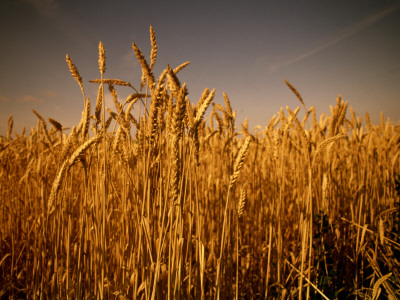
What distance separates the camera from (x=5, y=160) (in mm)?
2203

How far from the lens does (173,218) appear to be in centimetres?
104

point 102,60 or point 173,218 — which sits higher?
point 102,60

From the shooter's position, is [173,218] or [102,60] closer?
[102,60]

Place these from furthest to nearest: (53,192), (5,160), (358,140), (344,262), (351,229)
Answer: (5,160)
(358,140)
(351,229)
(344,262)
(53,192)

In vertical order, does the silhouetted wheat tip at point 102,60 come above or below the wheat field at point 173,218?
above

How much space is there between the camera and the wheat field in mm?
792

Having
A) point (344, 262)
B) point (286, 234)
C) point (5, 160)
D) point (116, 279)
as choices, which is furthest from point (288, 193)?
point (5, 160)

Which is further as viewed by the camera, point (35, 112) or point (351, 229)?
point (351, 229)

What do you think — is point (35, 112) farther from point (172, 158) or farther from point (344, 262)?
point (344, 262)

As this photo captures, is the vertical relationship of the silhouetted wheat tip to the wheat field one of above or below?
above

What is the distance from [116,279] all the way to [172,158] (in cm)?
92

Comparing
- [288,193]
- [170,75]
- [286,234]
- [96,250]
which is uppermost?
[170,75]

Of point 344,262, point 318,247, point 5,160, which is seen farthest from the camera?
point 5,160

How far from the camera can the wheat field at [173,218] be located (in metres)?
0.79
